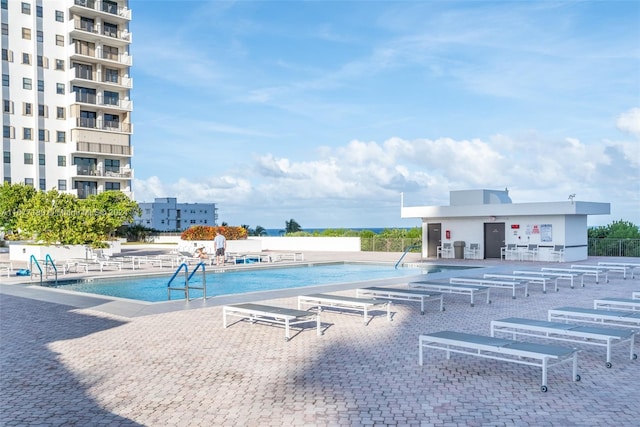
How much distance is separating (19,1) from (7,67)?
6.37 metres

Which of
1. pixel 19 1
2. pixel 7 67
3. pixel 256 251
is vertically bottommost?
pixel 256 251

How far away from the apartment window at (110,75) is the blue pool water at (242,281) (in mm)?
41913

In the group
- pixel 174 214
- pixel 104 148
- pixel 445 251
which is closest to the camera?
pixel 445 251

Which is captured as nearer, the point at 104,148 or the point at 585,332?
the point at 585,332

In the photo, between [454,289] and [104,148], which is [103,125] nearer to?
[104,148]

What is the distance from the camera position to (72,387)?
6754 mm

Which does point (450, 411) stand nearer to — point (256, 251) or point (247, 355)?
point (247, 355)

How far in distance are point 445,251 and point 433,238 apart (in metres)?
1.22

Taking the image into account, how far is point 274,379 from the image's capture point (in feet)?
23.1

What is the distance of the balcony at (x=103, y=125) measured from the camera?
57969mm

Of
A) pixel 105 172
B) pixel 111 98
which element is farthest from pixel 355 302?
pixel 111 98

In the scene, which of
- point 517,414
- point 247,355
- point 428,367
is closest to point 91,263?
point 247,355

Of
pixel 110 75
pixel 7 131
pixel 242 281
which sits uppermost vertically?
pixel 110 75

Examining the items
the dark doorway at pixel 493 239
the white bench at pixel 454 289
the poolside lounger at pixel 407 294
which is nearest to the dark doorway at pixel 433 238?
the dark doorway at pixel 493 239
